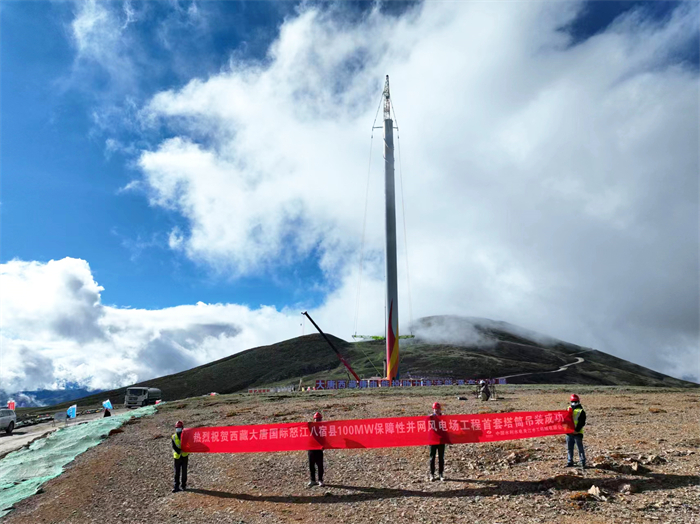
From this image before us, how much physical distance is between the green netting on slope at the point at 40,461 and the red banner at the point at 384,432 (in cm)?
919

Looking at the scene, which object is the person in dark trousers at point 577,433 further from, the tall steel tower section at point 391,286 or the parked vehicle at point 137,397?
the parked vehicle at point 137,397

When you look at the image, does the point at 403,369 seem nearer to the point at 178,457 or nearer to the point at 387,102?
the point at 387,102

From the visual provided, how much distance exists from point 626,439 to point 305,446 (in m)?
16.0

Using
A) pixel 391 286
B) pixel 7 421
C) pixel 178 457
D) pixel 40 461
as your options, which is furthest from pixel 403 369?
pixel 178 457

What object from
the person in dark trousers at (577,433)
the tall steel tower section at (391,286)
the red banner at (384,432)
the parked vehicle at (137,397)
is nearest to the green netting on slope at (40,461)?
the red banner at (384,432)

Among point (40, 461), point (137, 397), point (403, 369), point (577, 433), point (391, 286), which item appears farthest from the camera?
point (403, 369)

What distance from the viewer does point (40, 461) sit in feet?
89.9

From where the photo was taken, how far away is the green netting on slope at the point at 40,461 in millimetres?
21203

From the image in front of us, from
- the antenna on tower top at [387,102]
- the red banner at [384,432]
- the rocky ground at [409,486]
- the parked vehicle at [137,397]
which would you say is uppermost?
the antenna on tower top at [387,102]

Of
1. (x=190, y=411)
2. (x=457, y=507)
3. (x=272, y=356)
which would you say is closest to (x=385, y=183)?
(x=190, y=411)

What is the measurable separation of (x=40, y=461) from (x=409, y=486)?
2394cm

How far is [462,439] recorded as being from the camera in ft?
59.6

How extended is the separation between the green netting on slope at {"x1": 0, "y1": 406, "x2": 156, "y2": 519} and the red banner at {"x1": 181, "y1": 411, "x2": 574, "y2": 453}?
919 centimetres

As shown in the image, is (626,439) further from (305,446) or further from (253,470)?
(253,470)
